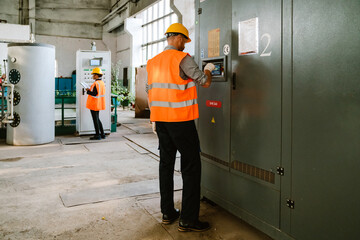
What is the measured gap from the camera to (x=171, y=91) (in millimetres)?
2596

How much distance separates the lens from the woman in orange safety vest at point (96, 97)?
689 centimetres

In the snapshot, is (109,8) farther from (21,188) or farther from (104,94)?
(21,188)

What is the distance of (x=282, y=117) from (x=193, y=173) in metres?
0.89

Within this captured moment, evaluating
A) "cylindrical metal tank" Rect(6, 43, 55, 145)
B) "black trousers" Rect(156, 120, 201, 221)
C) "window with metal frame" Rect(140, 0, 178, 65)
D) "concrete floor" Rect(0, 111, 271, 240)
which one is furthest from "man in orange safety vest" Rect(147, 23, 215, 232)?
"window with metal frame" Rect(140, 0, 178, 65)

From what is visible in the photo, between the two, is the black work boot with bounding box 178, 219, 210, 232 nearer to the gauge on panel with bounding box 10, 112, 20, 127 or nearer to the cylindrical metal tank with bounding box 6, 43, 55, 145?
the cylindrical metal tank with bounding box 6, 43, 55, 145

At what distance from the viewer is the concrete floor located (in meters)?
2.69

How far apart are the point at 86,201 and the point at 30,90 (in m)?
3.79

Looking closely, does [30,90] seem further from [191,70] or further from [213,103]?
[191,70]

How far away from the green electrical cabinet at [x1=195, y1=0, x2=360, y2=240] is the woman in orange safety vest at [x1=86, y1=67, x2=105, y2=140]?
4304 mm

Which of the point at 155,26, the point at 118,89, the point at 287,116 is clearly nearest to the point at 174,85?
the point at 287,116

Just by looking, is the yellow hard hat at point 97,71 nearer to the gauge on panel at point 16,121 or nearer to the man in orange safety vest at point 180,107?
Answer: the gauge on panel at point 16,121

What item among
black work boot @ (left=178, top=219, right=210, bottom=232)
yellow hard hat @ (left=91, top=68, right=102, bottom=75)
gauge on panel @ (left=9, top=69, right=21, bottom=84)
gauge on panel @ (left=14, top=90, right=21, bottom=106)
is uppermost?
yellow hard hat @ (left=91, top=68, right=102, bottom=75)

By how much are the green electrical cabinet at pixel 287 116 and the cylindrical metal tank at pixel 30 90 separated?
14.6ft

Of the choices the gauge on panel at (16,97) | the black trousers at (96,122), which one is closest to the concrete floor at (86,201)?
the gauge on panel at (16,97)
